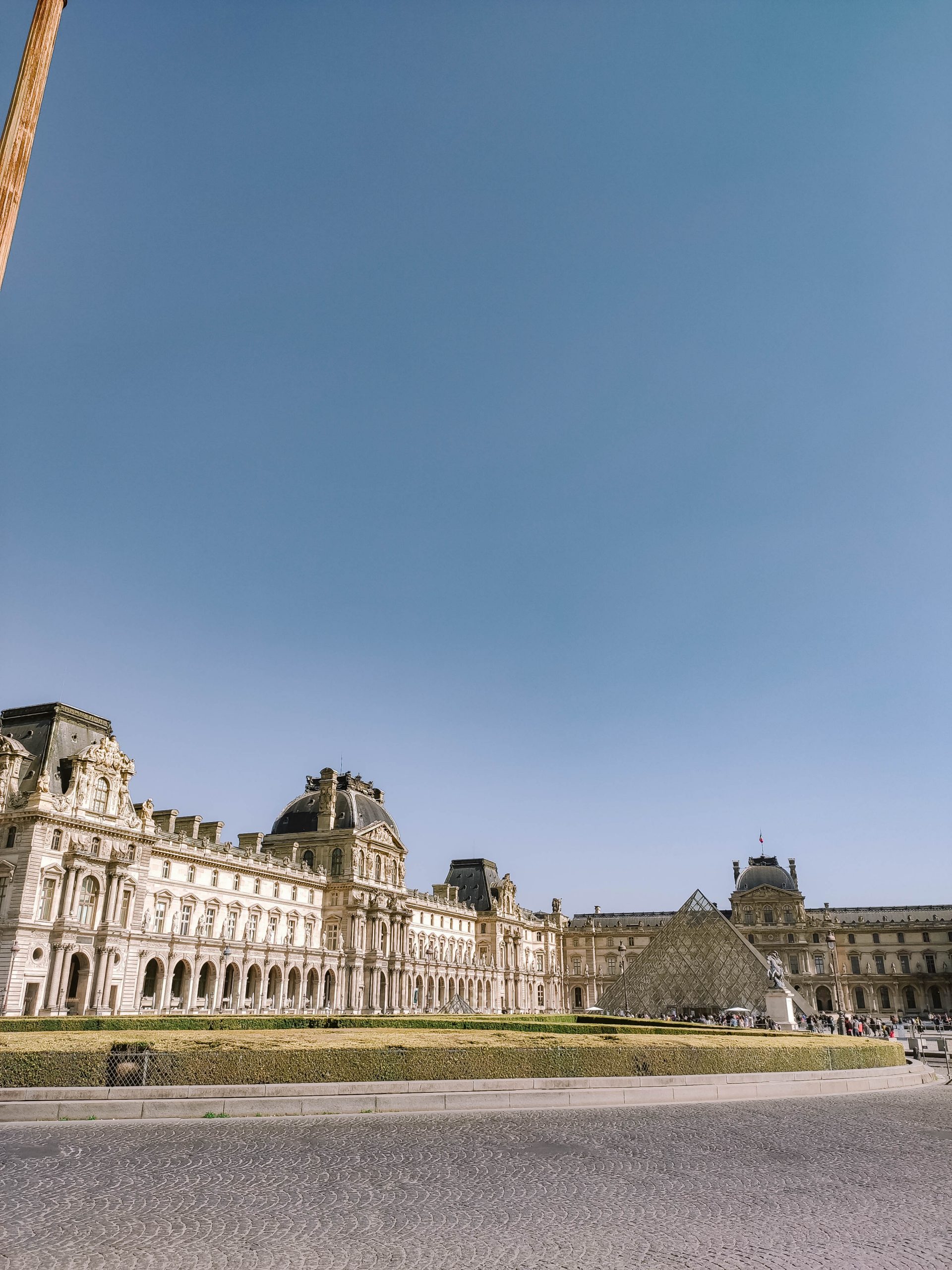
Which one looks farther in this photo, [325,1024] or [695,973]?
[695,973]

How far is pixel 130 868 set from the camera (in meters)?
51.8

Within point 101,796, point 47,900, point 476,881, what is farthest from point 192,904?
point 476,881

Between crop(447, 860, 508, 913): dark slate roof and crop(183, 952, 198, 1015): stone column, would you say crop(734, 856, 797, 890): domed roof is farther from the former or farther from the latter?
crop(183, 952, 198, 1015): stone column

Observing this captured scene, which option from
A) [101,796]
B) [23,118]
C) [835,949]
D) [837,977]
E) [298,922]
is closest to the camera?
[23,118]

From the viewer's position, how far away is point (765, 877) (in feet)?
368

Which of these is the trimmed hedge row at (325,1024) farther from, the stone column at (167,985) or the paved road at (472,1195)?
the stone column at (167,985)

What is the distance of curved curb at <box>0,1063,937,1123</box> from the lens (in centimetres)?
1595

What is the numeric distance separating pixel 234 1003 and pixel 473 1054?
48.5 m

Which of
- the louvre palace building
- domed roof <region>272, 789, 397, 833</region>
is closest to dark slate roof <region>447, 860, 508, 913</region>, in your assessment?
the louvre palace building

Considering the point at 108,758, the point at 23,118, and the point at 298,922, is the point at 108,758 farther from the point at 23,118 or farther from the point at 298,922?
the point at 23,118

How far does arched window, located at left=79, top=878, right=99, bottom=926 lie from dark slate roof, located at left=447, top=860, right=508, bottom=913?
5815 centimetres

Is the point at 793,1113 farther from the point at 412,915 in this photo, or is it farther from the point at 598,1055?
the point at 412,915

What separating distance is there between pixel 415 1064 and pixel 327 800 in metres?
60.7

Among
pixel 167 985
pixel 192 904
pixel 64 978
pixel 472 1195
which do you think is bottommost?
pixel 472 1195
